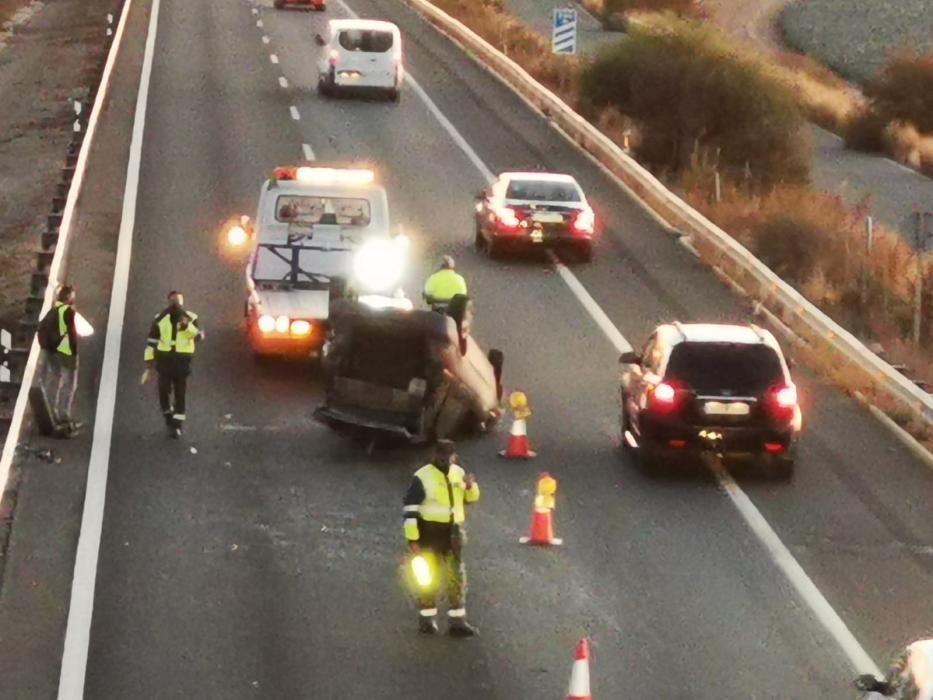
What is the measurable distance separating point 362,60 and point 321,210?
22.1m

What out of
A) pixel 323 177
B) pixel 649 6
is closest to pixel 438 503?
pixel 323 177

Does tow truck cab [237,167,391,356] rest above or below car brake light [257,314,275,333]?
above

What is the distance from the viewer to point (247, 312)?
26.3 m

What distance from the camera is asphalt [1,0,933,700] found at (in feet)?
52.5

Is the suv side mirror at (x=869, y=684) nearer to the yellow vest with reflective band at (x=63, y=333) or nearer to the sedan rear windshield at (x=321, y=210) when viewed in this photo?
the yellow vest with reflective band at (x=63, y=333)

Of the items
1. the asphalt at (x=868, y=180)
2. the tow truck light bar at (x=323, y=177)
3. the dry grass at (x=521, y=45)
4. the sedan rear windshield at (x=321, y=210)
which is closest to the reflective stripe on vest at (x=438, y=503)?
the sedan rear windshield at (x=321, y=210)

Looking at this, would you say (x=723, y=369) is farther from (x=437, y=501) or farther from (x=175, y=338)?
(x=437, y=501)

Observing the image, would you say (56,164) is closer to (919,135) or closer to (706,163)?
(706,163)

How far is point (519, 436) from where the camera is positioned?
72.3 ft

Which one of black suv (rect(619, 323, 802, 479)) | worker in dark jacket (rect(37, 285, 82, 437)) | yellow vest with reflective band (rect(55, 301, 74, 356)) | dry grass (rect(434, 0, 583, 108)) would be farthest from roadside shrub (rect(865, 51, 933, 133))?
yellow vest with reflective band (rect(55, 301, 74, 356))

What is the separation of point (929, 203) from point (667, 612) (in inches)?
1397

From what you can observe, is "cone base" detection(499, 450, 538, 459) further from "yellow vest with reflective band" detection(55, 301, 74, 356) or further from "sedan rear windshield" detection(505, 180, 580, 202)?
"sedan rear windshield" detection(505, 180, 580, 202)

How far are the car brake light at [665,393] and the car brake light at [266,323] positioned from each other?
5.67 m

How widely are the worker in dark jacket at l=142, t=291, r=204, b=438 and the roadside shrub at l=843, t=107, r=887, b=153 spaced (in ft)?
138
